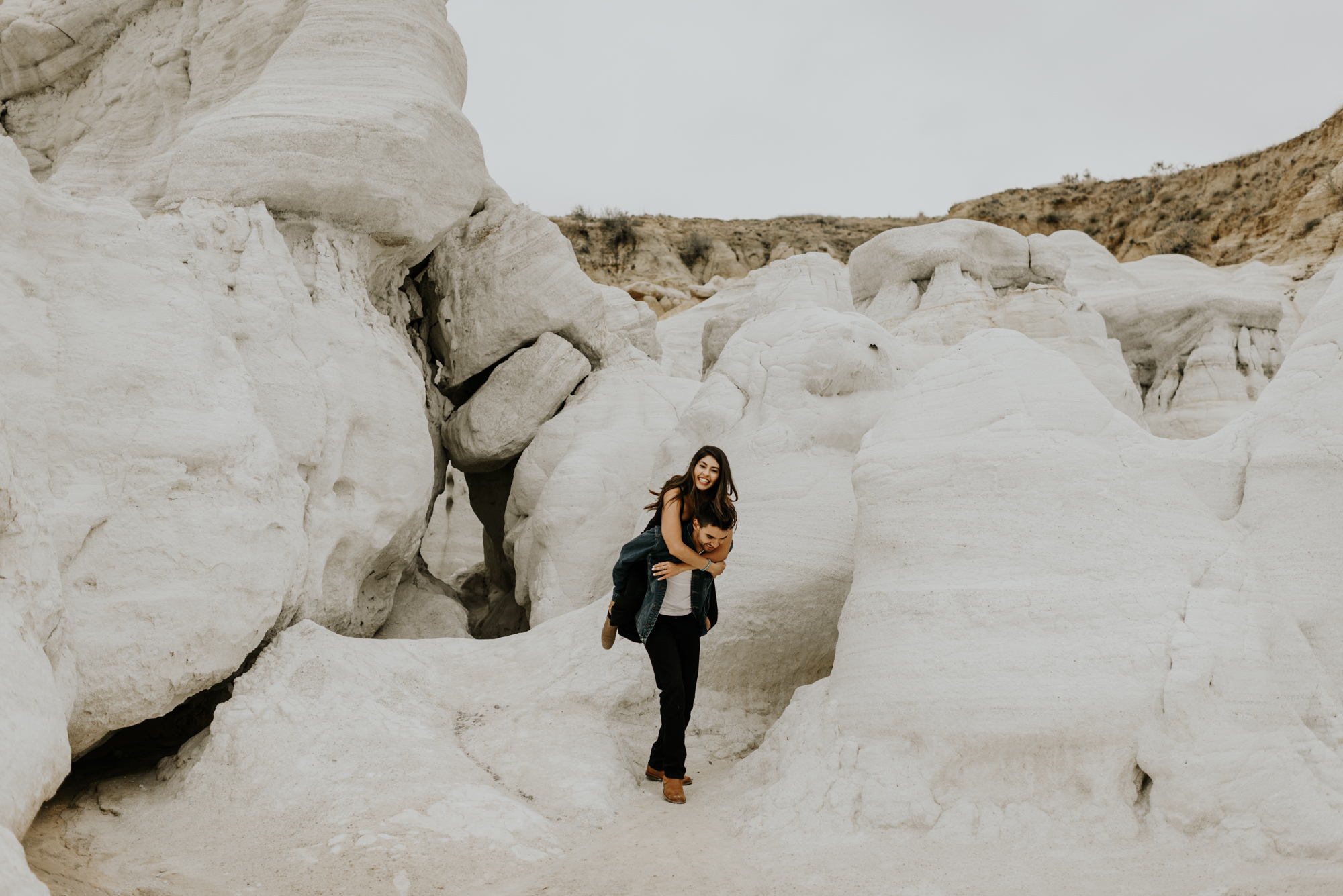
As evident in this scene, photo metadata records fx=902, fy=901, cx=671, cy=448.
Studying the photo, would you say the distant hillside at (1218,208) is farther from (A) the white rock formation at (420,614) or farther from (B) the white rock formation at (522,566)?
(A) the white rock formation at (420,614)

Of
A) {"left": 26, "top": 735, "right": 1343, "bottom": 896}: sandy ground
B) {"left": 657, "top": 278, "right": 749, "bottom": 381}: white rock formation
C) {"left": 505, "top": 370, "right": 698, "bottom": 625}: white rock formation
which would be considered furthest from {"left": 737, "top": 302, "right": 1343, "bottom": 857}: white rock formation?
{"left": 657, "top": 278, "right": 749, "bottom": 381}: white rock formation

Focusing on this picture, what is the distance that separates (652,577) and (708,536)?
0.30m

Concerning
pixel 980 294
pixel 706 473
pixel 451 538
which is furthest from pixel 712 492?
pixel 451 538

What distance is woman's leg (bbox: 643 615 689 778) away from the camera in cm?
378

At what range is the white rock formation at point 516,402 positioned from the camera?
7.87 metres

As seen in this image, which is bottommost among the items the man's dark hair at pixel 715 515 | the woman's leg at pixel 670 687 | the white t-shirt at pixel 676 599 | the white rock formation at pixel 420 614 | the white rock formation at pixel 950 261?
the white rock formation at pixel 420 614

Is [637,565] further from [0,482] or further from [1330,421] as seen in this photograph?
[1330,421]

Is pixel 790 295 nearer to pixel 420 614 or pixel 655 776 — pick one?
pixel 420 614

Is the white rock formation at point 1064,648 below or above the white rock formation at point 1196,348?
below

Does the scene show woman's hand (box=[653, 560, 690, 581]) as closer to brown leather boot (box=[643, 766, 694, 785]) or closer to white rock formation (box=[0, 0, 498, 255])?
brown leather boot (box=[643, 766, 694, 785])

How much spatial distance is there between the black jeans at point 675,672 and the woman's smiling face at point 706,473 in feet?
1.84

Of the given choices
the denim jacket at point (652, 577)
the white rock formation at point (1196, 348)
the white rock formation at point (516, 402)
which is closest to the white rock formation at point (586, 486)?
the white rock formation at point (516, 402)

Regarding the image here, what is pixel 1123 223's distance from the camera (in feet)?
83.1

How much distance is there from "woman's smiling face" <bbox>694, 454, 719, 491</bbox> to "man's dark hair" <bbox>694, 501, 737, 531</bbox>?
76 mm
